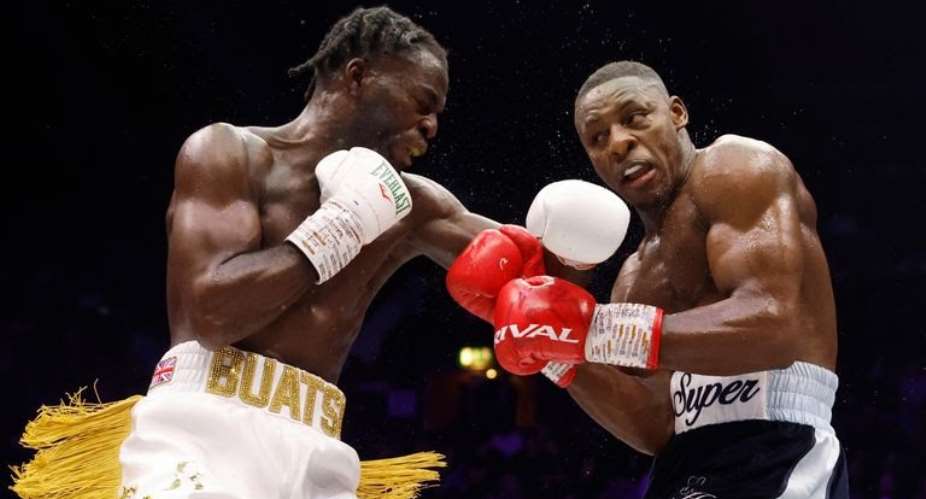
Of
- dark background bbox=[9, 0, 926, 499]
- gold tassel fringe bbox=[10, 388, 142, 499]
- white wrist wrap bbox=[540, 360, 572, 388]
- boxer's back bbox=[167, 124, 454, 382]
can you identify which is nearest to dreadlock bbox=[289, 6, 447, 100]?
boxer's back bbox=[167, 124, 454, 382]

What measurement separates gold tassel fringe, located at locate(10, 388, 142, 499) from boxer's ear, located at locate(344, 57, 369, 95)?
0.87m

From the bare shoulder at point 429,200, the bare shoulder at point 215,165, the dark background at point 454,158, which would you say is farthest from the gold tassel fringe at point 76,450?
the dark background at point 454,158

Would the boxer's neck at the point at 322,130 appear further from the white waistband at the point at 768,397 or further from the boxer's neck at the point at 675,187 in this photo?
the white waistband at the point at 768,397

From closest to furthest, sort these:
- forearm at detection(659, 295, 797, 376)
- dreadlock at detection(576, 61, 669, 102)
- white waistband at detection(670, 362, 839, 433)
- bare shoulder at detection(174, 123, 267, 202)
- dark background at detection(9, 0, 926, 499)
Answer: forearm at detection(659, 295, 797, 376) → white waistband at detection(670, 362, 839, 433) → bare shoulder at detection(174, 123, 267, 202) → dreadlock at detection(576, 61, 669, 102) → dark background at detection(9, 0, 926, 499)

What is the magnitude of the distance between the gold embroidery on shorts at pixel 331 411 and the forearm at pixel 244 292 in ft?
0.82

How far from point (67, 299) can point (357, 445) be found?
5.57 feet

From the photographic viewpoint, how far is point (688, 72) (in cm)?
582

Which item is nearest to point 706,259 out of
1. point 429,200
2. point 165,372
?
point 429,200

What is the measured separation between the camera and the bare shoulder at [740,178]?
220cm

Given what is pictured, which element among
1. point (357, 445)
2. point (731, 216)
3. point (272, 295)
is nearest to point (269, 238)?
point (272, 295)

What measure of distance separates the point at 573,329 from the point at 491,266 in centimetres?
30

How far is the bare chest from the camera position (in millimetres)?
2344

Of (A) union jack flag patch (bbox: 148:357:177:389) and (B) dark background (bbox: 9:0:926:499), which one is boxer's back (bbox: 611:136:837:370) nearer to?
(A) union jack flag patch (bbox: 148:357:177:389)

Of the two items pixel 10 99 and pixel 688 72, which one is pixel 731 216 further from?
pixel 10 99
